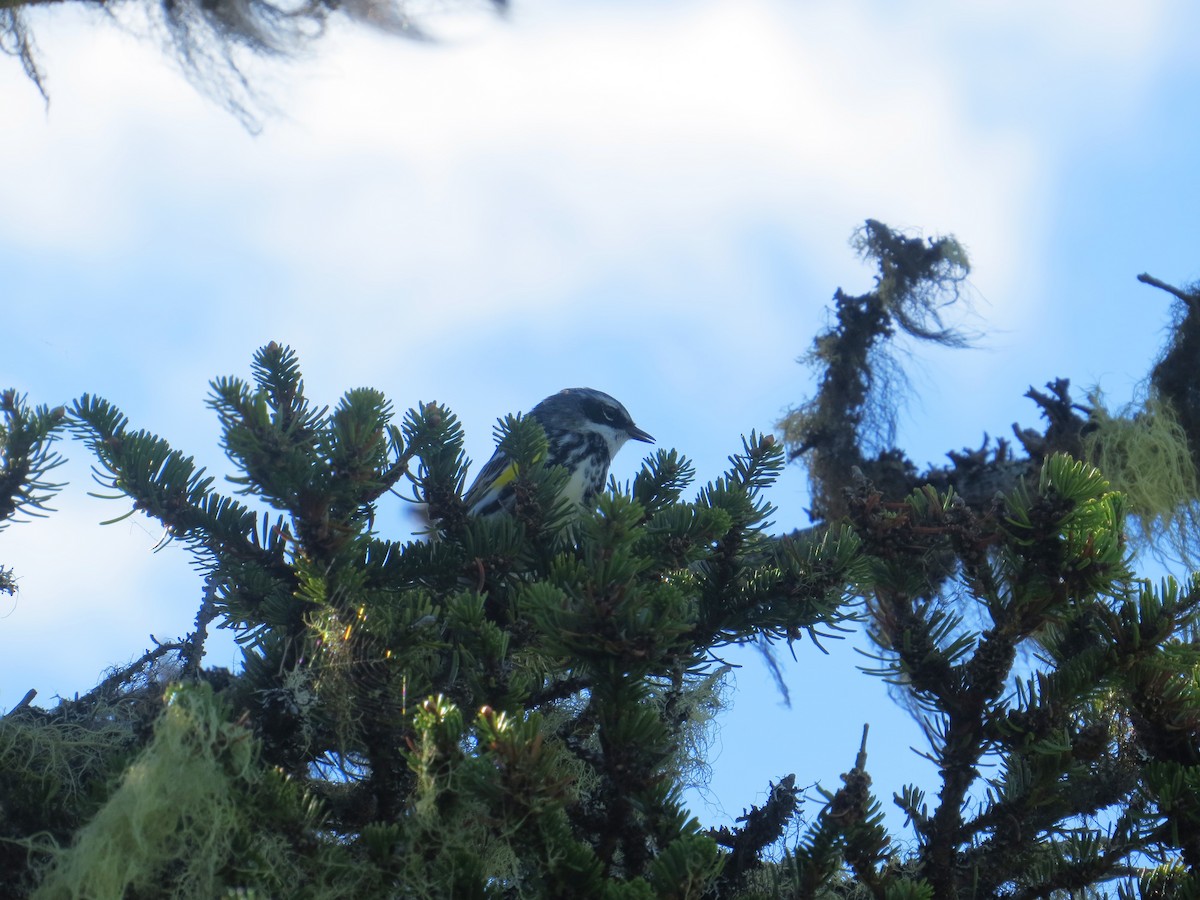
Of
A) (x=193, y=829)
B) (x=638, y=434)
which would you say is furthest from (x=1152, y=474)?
(x=193, y=829)

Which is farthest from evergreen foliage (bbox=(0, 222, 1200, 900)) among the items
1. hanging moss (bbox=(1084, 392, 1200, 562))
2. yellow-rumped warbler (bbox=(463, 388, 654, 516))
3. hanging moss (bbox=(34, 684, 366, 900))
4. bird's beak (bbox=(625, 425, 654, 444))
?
hanging moss (bbox=(1084, 392, 1200, 562))

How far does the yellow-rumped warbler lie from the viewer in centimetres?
438

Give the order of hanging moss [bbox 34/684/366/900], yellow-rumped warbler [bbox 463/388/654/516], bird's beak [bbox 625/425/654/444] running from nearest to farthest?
hanging moss [bbox 34/684/366/900]
yellow-rumped warbler [bbox 463/388/654/516]
bird's beak [bbox 625/425/654/444]

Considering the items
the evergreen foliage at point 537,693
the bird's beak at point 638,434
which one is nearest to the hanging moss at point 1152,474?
the bird's beak at point 638,434

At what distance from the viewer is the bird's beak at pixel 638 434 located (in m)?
5.16

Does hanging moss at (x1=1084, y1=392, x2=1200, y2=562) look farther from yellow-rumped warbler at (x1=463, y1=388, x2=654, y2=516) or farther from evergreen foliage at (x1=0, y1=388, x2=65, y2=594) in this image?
evergreen foliage at (x1=0, y1=388, x2=65, y2=594)

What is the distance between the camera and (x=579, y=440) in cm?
478

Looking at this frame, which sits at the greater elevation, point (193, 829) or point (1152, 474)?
point (1152, 474)

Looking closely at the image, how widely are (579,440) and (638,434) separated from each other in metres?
0.48

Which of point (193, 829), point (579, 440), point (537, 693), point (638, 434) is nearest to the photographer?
point (193, 829)

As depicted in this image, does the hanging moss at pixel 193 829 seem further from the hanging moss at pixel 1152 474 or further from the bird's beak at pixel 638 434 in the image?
the hanging moss at pixel 1152 474

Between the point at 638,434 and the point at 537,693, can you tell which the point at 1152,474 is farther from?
the point at 537,693

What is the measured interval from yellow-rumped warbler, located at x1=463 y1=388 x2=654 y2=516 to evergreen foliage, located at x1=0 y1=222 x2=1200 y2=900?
4.78ft

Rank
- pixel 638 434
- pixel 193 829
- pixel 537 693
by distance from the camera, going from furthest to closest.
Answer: pixel 638 434 → pixel 537 693 → pixel 193 829
